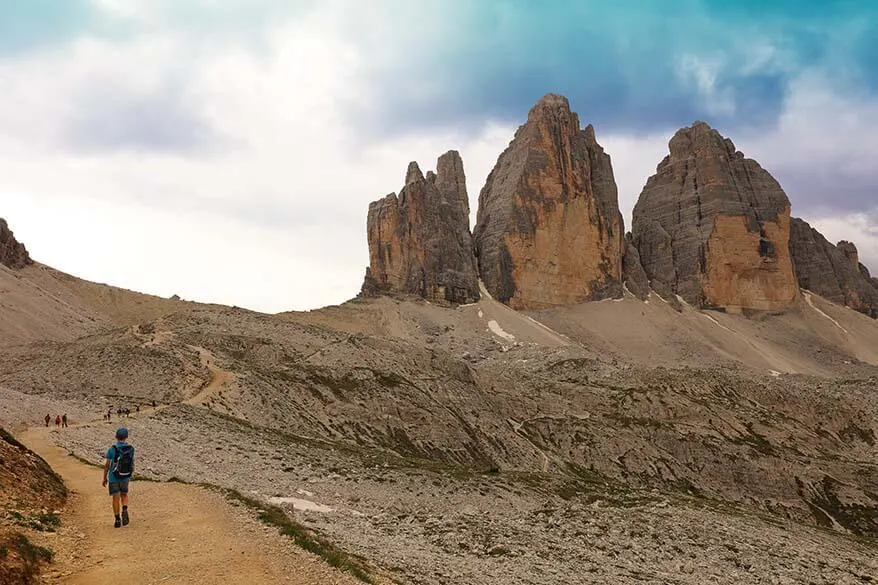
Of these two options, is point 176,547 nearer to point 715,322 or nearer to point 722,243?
point 715,322

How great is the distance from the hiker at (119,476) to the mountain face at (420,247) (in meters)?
141

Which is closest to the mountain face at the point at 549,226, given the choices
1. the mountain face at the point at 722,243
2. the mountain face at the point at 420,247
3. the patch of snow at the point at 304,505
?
the mountain face at the point at 420,247

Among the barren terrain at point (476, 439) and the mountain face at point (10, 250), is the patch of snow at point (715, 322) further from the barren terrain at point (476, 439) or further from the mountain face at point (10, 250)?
the mountain face at point (10, 250)

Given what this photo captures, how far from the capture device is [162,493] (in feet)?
62.0

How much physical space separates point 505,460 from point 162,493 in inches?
1639

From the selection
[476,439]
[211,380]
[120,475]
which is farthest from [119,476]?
[476,439]

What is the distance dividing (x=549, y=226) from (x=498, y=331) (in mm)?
46626

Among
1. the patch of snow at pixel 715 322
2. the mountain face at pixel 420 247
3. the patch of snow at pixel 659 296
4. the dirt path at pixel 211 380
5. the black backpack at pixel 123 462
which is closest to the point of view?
the black backpack at pixel 123 462

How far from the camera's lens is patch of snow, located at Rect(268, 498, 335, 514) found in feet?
77.4

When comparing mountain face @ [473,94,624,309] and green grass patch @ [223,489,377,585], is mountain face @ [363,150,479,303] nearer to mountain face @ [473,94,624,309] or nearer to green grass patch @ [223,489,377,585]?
mountain face @ [473,94,624,309]

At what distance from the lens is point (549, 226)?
17225 centimetres

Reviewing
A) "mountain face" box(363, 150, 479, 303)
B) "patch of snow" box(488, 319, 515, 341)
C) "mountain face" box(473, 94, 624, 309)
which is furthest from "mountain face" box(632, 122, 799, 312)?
"patch of snow" box(488, 319, 515, 341)

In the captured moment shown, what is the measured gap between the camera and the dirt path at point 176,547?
11.7m

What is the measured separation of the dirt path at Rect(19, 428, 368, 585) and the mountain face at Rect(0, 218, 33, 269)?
113484mm
